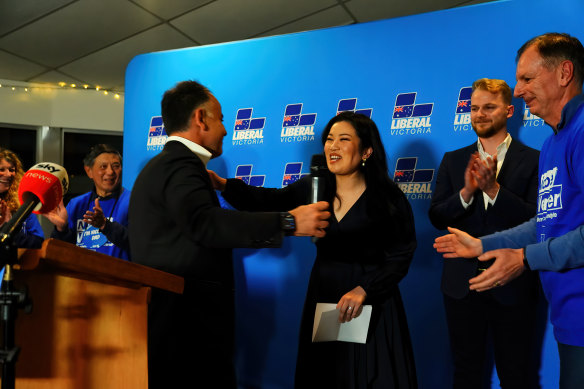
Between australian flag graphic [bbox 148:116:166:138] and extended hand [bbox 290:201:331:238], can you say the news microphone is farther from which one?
australian flag graphic [bbox 148:116:166:138]

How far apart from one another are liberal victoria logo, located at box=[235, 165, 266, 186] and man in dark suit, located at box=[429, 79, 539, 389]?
140cm

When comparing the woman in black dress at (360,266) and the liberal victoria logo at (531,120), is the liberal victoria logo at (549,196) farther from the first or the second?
the liberal victoria logo at (531,120)

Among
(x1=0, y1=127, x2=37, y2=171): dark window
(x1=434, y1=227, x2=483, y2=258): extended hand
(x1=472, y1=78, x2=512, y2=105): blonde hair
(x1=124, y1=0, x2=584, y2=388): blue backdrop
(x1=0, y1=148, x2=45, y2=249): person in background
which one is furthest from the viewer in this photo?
(x1=0, y1=127, x2=37, y2=171): dark window

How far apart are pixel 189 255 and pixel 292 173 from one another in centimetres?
183

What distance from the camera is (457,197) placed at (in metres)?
2.27

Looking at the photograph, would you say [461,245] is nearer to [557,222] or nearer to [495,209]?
[557,222]

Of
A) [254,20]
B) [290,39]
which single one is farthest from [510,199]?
[254,20]

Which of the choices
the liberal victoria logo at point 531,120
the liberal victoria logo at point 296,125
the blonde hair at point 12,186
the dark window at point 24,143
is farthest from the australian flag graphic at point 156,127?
the dark window at point 24,143

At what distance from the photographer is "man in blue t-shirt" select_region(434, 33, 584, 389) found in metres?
1.36

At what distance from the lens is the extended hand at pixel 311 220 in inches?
61.3

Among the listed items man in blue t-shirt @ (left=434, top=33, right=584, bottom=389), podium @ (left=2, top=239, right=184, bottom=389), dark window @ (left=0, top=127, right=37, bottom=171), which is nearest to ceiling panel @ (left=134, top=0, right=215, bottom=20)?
dark window @ (left=0, top=127, right=37, bottom=171)

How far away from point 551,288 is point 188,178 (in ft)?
3.75

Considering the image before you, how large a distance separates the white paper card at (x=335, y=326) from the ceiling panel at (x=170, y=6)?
3.55 m

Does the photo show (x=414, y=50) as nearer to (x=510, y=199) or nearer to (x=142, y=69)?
(x=510, y=199)
